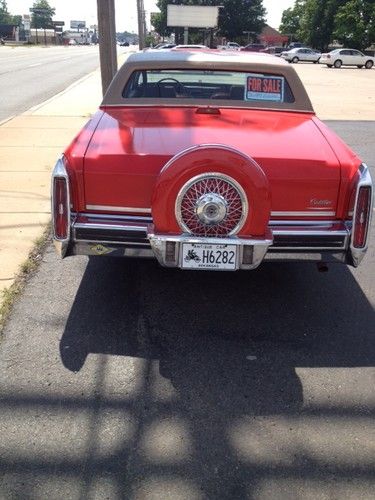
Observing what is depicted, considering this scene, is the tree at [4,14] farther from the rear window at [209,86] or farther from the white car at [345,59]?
the rear window at [209,86]

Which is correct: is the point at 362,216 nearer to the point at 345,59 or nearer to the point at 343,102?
the point at 343,102

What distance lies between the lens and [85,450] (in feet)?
8.02

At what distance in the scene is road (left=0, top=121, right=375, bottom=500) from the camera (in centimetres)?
232

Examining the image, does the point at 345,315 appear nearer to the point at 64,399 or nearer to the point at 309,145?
the point at 309,145

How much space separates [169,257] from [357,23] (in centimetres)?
5957

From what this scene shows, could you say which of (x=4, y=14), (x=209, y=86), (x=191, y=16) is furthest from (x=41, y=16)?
(x=209, y=86)

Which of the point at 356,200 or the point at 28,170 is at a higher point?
the point at 356,200

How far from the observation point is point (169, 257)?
3.21 m

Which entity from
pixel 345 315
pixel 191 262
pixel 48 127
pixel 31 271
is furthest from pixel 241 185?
pixel 48 127

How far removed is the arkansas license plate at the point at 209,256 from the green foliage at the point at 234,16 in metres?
85.7

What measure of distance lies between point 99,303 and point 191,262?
94 cm

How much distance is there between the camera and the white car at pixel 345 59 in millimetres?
44000

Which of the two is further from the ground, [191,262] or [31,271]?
[191,262]

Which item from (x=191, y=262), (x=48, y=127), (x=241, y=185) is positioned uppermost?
(x=241, y=185)
